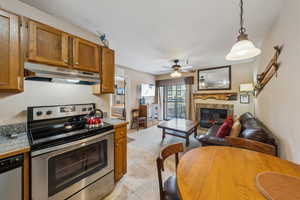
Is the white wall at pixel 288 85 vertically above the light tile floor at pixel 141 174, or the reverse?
the white wall at pixel 288 85

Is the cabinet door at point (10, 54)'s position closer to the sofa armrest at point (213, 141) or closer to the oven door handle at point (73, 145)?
the oven door handle at point (73, 145)

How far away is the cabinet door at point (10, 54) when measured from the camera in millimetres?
1221

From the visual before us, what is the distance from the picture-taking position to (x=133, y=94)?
532 cm

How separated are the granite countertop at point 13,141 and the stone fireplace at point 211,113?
522 centimetres

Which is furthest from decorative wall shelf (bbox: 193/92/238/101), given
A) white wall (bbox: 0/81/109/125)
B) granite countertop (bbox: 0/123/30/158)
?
granite countertop (bbox: 0/123/30/158)

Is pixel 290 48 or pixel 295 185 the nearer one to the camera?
pixel 295 185

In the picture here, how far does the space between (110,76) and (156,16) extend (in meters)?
1.26

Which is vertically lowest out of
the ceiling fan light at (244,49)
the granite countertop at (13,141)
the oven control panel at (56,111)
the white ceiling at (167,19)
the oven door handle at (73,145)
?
the oven door handle at (73,145)

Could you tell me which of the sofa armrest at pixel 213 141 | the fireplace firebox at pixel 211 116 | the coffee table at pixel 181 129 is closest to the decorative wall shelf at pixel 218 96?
the fireplace firebox at pixel 211 116

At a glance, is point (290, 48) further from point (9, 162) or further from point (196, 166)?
point (9, 162)

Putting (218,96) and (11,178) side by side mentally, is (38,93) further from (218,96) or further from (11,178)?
(218,96)

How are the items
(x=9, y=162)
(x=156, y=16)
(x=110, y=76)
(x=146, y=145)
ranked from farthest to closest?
1. (x=146, y=145)
2. (x=110, y=76)
3. (x=156, y=16)
4. (x=9, y=162)

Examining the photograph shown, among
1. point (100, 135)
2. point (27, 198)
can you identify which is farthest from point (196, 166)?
point (27, 198)

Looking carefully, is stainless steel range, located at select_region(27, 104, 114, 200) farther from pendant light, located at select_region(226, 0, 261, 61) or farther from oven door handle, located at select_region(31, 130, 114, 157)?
pendant light, located at select_region(226, 0, 261, 61)
